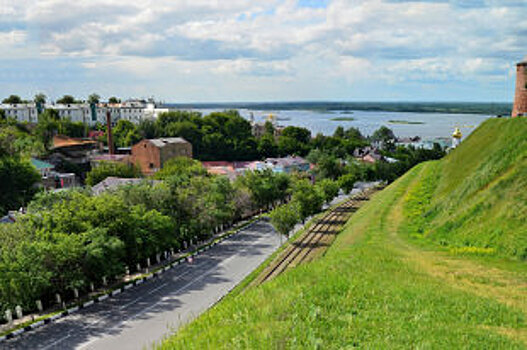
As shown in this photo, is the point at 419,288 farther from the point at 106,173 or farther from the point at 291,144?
the point at 291,144

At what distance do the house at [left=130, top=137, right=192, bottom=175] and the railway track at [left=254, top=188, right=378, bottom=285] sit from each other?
3343cm

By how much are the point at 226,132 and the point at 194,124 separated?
7661 mm

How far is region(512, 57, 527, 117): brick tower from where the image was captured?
26.5 m

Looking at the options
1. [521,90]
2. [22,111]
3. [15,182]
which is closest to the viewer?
[521,90]

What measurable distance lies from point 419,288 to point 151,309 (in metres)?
13.7

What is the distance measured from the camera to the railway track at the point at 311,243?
2475 cm

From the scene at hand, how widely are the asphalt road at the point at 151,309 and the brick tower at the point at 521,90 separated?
20.9 meters

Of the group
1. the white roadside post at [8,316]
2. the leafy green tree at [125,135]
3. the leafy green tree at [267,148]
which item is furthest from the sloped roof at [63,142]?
the white roadside post at [8,316]

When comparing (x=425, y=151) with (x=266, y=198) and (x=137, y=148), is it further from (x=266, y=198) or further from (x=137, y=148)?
(x=137, y=148)

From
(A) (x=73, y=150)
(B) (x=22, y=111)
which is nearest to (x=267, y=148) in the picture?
(A) (x=73, y=150)

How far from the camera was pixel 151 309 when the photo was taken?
805 inches

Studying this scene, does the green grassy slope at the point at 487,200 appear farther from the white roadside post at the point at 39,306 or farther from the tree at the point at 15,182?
the tree at the point at 15,182

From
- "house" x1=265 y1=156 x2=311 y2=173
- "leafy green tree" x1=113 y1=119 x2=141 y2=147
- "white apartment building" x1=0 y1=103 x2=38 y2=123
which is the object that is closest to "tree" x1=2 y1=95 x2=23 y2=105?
"white apartment building" x1=0 y1=103 x2=38 y2=123

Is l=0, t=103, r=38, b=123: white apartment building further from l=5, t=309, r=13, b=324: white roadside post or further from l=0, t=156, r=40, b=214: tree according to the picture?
l=5, t=309, r=13, b=324: white roadside post
